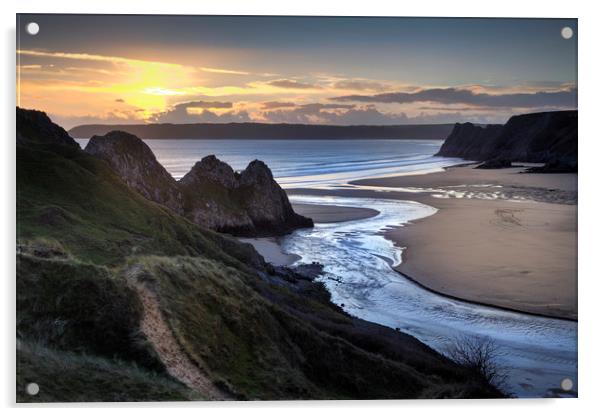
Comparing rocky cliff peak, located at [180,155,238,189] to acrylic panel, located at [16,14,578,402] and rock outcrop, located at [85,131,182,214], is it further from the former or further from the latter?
rock outcrop, located at [85,131,182,214]

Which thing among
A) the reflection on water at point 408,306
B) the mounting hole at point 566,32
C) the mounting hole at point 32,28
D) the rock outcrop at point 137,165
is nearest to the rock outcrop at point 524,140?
the mounting hole at point 566,32

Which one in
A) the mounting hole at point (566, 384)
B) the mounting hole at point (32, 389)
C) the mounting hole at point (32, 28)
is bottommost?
the mounting hole at point (566, 384)

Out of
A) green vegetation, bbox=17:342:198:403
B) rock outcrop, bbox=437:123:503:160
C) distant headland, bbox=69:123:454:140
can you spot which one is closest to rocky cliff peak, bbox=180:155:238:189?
distant headland, bbox=69:123:454:140

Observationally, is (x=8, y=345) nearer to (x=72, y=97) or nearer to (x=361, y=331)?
(x=72, y=97)

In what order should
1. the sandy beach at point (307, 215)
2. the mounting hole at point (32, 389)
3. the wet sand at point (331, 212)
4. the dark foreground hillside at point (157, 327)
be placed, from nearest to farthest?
the dark foreground hillside at point (157, 327) → the mounting hole at point (32, 389) → the wet sand at point (331, 212) → the sandy beach at point (307, 215)

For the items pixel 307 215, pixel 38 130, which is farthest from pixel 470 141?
pixel 38 130

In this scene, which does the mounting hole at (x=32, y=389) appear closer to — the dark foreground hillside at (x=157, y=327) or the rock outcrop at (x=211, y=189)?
the dark foreground hillside at (x=157, y=327)
